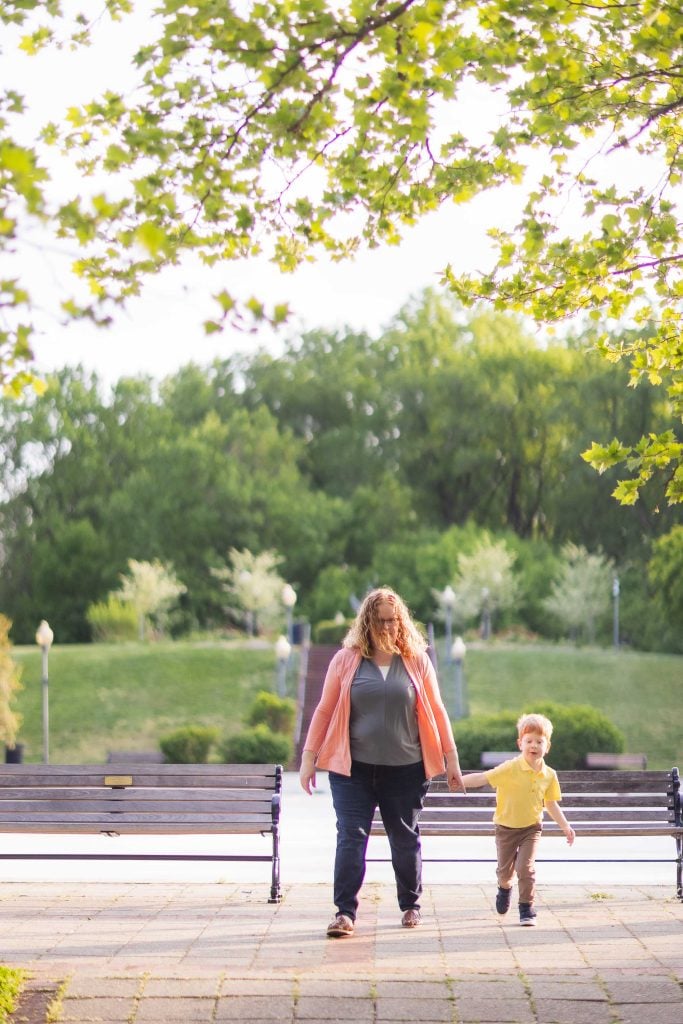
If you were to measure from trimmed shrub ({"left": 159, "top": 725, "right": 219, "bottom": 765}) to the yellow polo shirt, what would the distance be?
22.0 m

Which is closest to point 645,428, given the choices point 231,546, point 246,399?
point 231,546

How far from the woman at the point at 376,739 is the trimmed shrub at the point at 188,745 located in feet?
73.4

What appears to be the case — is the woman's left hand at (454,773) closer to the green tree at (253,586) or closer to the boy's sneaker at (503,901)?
the boy's sneaker at (503,901)

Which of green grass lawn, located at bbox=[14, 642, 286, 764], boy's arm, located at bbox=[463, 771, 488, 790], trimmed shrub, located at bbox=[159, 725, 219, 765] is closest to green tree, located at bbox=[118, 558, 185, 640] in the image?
green grass lawn, located at bbox=[14, 642, 286, 764]

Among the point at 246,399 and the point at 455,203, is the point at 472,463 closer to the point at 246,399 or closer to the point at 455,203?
the point at 246,399

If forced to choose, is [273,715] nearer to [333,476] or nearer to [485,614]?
[485,614]

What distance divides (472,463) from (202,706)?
2432cm

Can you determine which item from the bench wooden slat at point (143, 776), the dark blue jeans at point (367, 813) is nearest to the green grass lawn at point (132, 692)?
the bench wooden slat at point (143, 776)

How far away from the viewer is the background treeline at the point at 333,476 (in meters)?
55.1

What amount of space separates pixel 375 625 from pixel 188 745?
74.4ft

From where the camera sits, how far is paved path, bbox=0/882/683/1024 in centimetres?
550

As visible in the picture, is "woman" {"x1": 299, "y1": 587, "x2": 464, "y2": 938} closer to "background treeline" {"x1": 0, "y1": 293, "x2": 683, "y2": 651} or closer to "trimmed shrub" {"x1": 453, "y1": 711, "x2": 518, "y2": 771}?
"trimmed shrub" {"x1": 453, "y1": 711, "x2": 518, "y2": 771}

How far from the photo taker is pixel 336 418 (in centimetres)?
6625

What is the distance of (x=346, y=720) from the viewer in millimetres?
7062
